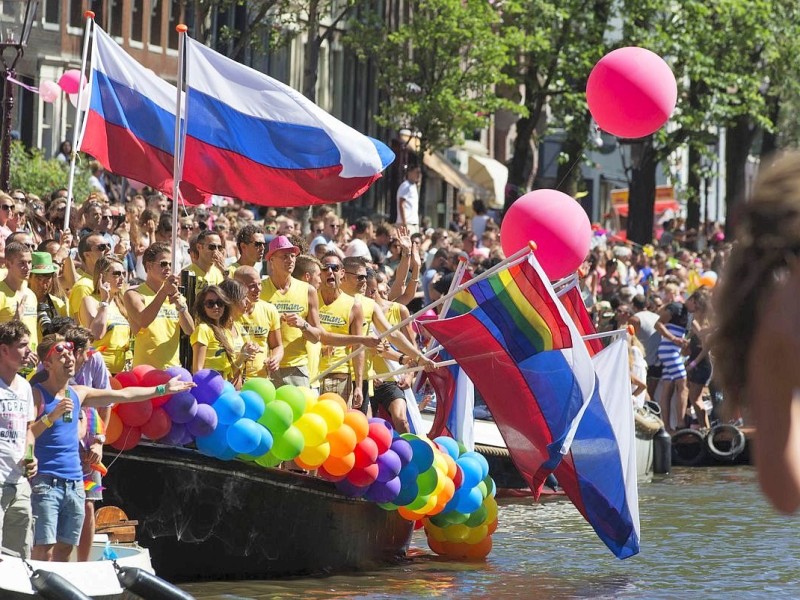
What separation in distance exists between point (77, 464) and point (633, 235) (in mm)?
34122

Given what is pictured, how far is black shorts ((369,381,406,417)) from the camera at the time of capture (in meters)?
14.0

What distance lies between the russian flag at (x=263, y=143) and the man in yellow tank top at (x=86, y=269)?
49.8 inches

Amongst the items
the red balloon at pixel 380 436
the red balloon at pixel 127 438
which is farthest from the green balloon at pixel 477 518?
the red balloon at pixel 127 438

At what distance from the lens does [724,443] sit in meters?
21.2

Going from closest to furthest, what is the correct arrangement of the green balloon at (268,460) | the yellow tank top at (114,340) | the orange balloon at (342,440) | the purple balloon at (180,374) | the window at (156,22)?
the purple balloon at (180,374), the green balloon at (268,460), the orange balloon at (342,440), the yellow tank top at (114,340), the window at (156,22)

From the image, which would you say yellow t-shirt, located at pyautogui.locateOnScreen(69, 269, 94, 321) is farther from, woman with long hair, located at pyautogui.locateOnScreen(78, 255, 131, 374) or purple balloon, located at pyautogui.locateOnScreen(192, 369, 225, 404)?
purple balloon, located at pyautogui.locateOnScreen(192, 369, 225, 404)

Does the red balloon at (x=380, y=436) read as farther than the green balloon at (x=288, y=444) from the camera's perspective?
Yes

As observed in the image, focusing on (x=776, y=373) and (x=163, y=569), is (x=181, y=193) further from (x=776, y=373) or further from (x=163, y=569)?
(x=776, y=373)

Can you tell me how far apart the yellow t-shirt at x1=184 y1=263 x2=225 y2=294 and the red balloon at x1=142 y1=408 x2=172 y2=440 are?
1.79 m

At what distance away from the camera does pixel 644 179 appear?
4166 cm

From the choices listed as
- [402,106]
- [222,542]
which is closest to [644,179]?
[402,106]

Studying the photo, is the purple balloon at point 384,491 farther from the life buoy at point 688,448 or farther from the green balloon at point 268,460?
the life buoy at point 688,448

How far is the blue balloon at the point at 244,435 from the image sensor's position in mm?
10411

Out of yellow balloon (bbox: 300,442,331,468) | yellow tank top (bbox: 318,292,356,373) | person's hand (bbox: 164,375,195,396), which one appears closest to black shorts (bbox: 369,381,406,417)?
yellow tank top (bbox: 318,292,356,373)
